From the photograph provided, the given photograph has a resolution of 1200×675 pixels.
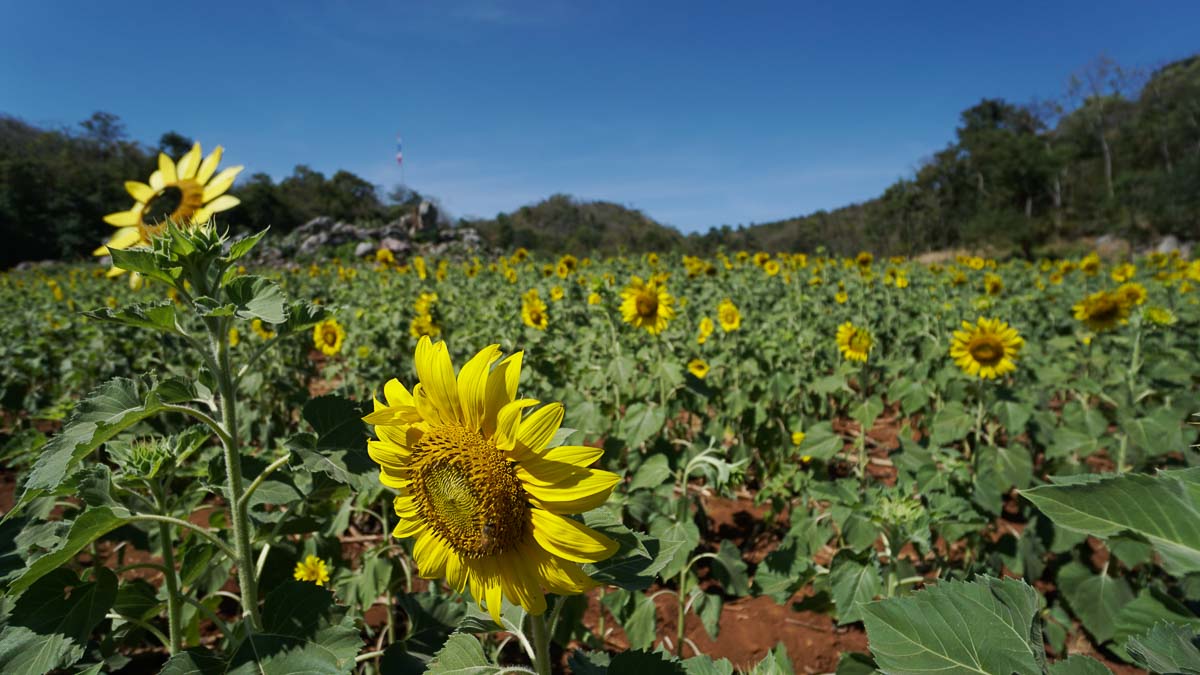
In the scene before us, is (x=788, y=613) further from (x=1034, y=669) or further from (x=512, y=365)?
(x=512, y=365)

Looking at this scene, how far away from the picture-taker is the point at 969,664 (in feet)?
2.42

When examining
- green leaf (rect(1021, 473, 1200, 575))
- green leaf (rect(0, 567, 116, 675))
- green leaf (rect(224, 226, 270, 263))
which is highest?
Result: green leaf (rect(224, 226, 270, 263))

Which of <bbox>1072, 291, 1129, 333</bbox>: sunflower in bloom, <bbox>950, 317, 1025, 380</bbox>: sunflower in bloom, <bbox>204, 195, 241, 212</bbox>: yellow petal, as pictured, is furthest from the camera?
<bbox>1072, 291, 1129, 333</bbox>: sunflower in bloom

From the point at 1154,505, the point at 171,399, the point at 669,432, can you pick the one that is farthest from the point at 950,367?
the point at 171,399

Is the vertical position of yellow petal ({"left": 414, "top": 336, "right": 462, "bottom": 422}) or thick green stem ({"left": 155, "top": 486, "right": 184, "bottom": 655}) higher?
yellow petal ({"left": 414, "top": 336, "right": 462, "bottom": 422})

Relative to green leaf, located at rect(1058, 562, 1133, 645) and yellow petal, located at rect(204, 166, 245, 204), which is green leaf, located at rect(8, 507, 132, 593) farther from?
green leaf, located at rect(1058, 562, 1133, 645)

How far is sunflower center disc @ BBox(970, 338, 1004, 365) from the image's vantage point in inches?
140

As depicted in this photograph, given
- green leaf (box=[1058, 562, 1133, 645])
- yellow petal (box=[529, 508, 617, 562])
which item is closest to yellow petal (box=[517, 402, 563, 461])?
yellow petal (box=[529, 508, 617, 562])

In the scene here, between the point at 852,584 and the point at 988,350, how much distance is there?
2433 millimetres

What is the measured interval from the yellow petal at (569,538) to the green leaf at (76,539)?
79 cm

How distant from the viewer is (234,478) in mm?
1283

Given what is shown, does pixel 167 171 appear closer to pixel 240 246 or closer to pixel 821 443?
pixel 240 246

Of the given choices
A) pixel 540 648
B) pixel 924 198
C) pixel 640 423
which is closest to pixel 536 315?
pixel 640 423

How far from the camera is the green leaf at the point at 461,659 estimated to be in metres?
0.97
